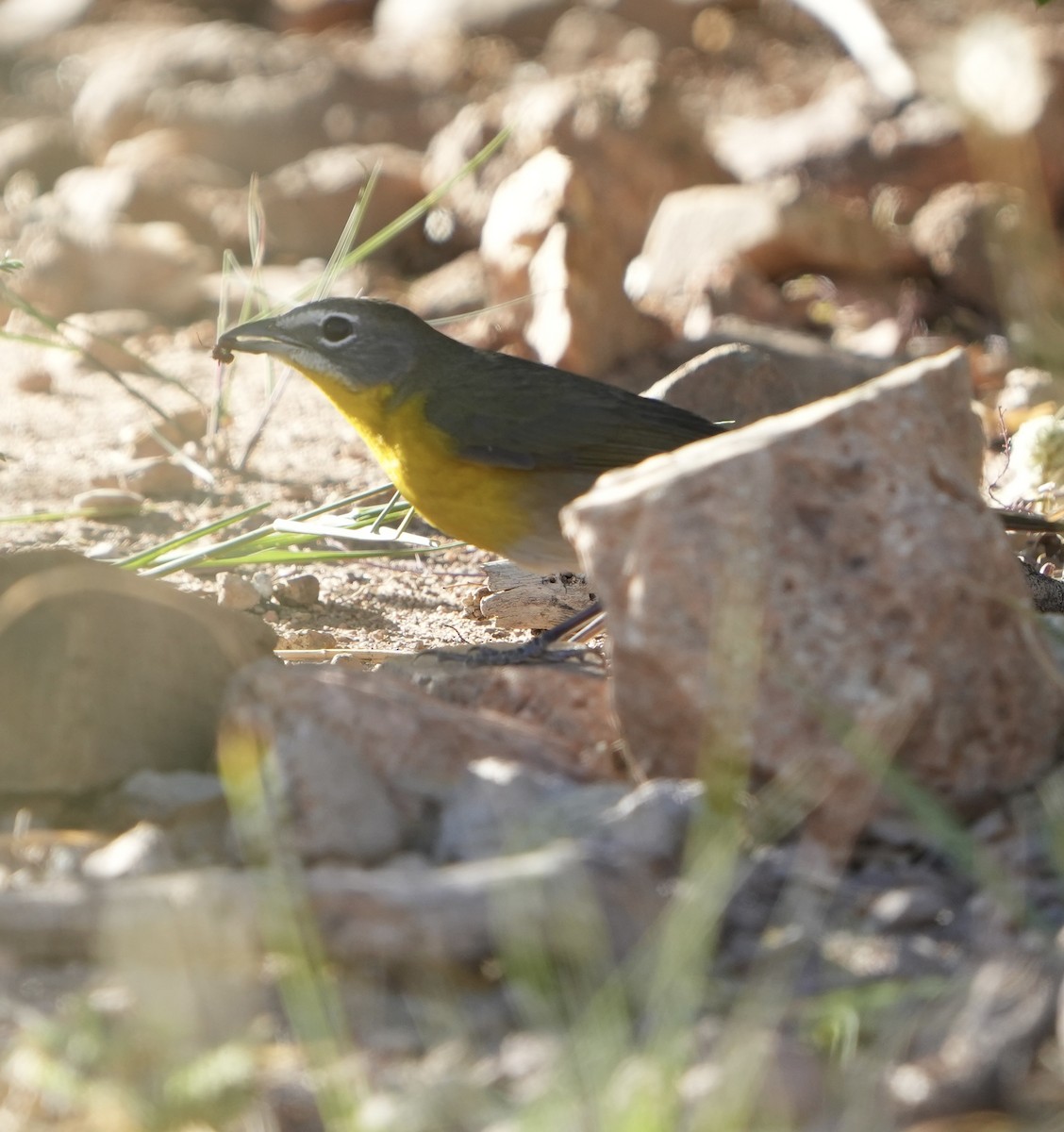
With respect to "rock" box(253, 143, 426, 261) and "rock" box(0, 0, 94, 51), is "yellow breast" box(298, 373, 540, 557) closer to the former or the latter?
"rock" box(253, 143, 426, 261)

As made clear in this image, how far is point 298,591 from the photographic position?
5461mm

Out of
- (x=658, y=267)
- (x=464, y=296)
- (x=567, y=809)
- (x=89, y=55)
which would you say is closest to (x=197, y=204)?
(x=464, y=296)

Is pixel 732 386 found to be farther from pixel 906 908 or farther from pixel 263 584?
pixel 906 908

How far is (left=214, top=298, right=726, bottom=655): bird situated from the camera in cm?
520

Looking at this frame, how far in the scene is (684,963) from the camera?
253cm

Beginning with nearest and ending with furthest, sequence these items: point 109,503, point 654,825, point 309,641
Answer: point 654,825
point 309,641
point 109,503

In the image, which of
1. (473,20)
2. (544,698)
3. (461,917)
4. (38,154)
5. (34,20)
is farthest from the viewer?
(34,20)

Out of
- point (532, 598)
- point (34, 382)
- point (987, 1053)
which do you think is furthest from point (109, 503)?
point (987, 1053)

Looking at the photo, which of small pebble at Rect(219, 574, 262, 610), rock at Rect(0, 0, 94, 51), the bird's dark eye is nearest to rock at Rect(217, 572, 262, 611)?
small pebble at Rect(219, 574, 262, 610)

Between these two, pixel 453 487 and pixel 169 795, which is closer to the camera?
pixel 169 795

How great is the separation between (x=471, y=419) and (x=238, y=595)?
0.95 meters

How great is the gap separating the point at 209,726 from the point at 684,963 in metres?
1.48

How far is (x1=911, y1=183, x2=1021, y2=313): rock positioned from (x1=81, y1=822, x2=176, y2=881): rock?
21.6 feet

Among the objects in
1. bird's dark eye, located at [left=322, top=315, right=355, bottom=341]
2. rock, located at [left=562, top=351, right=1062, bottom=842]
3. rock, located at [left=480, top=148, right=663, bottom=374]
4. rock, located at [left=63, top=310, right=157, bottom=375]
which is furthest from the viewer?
rock, located at [left=63, top=310, right=157, bottom=375]
